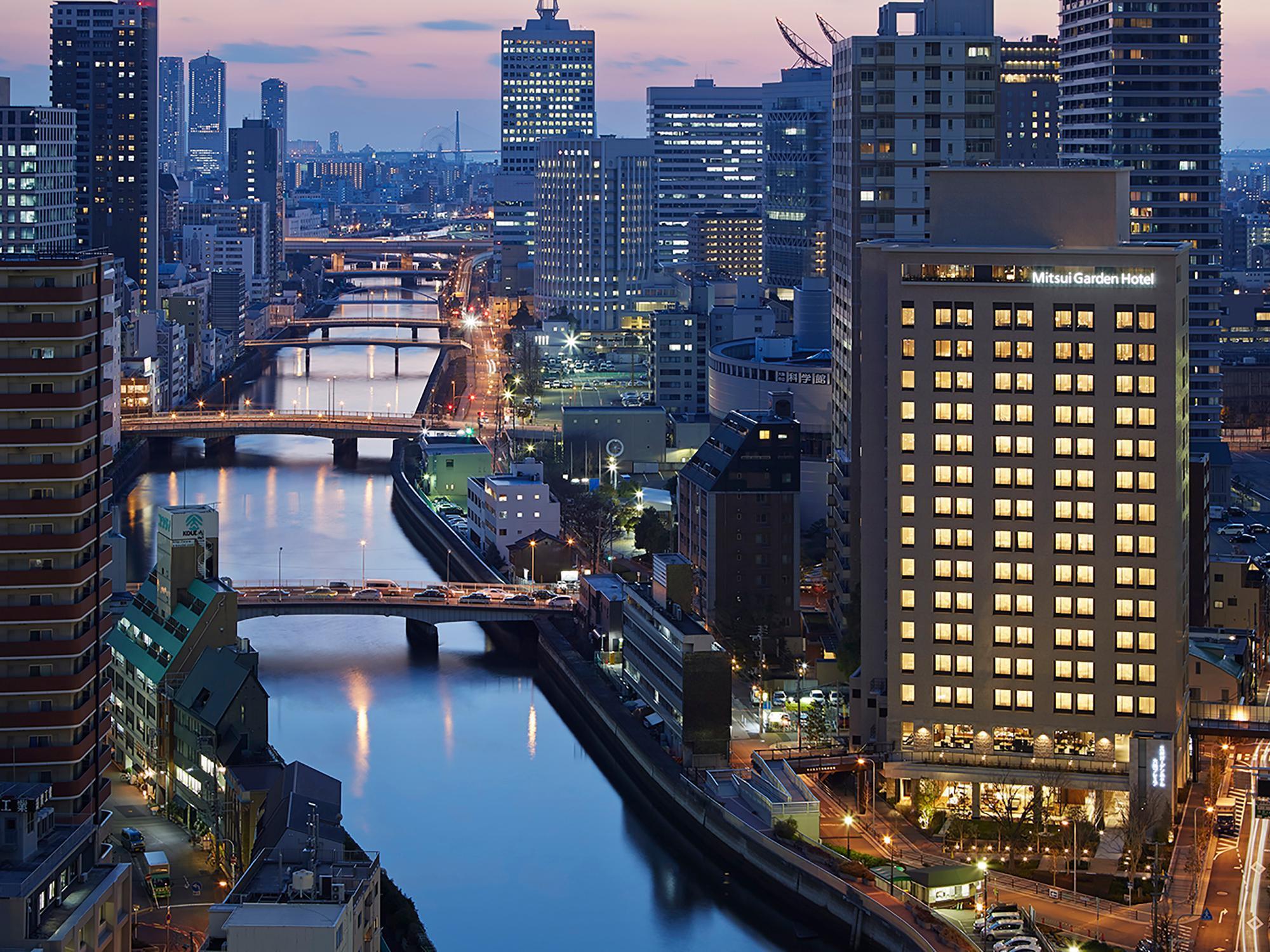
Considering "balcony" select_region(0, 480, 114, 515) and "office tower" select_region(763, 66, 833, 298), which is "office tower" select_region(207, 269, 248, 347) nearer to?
"office tower" select_region(763, 66, 833, 298)

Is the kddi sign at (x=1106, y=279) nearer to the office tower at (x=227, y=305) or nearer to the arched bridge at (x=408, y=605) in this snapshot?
the arched bridge at (x=408, y=605)

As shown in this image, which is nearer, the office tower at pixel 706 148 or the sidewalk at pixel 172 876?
the sidewalk at pixel 172 876

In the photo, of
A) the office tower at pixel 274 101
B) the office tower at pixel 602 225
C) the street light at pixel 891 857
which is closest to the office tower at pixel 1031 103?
the office tower at pixel 602 225

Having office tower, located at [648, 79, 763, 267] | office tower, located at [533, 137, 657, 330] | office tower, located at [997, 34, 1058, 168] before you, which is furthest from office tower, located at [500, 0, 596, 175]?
office tower, located at [997, 34, 1058, 168]

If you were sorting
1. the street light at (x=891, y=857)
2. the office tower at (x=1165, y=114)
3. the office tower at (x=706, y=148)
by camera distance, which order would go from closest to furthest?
the street light at (x=891, y=857) → the office tower at (x=1165, y=114) → the office tower at (x=706, y=148)

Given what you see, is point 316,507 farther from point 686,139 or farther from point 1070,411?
point 686,139

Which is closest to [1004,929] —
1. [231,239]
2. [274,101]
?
[231,239]

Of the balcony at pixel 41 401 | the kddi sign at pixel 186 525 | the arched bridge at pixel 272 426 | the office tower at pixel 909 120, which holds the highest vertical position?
the office tower at pixel 909 120
